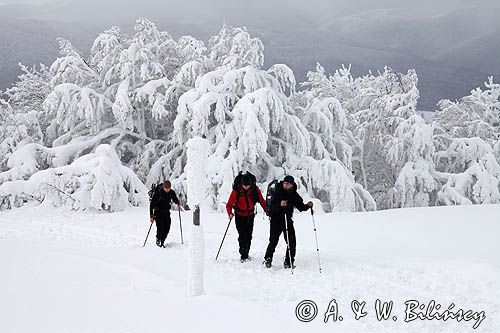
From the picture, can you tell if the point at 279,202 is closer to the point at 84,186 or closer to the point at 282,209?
the point at 282,209

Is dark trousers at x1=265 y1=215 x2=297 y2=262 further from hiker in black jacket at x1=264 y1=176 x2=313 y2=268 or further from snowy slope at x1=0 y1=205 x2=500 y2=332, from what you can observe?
snowy slope at x1=0 y1=205 x2=500 y2=332

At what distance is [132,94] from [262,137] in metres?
7.92

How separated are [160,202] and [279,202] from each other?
3186mm

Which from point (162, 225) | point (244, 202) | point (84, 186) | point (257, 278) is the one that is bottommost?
point (257, 278)

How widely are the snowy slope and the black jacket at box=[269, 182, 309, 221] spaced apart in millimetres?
943

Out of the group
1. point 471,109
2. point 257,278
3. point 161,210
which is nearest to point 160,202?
point 161,210

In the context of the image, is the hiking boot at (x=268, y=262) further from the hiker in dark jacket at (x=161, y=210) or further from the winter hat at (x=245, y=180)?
the hiker in dark jacket at (x=161, y=210)

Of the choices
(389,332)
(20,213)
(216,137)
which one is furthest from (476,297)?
(20,213)

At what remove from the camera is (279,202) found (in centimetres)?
733

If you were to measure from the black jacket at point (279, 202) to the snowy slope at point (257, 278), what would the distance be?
94 centimetres

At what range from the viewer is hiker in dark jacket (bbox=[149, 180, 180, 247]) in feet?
30.2

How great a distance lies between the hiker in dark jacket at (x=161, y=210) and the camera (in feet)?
30.2

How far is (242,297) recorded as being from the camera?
5438 mm

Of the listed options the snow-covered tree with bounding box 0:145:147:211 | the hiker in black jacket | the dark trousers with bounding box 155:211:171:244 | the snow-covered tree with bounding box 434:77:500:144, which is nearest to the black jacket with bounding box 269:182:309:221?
the hiker in black jacket
